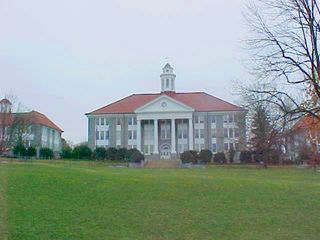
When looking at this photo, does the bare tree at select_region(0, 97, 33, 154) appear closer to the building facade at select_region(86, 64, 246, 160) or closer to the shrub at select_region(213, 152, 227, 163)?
the building facade at select_region(86, 64, 246, 160)

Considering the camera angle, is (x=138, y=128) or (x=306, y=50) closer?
(x=306, y=50)

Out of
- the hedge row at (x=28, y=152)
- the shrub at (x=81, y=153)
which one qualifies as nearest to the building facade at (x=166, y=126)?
the shrub at (x=81, y=153)

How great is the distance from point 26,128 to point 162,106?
22.3 metres

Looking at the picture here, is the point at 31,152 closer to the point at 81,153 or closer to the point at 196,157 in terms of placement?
Answer: the point at 81,153

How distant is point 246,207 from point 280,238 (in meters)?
4.33

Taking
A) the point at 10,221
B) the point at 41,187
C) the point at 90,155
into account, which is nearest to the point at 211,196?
the point at 41,187

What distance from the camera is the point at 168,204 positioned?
16375 mm

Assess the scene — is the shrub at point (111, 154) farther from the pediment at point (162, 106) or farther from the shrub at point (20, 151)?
the shrub at point (20, 151)

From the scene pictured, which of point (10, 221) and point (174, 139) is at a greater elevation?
point (174, 139)

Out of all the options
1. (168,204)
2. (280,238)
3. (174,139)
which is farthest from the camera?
(174,139)

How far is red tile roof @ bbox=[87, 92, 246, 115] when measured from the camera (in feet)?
268

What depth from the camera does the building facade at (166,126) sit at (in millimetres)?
80375

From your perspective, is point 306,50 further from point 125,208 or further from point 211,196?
point 125,208

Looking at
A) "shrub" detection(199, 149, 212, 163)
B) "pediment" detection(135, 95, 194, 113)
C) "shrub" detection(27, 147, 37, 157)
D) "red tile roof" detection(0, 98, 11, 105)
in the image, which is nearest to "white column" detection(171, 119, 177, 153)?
"pediment" detection(135, 95, 194, 113)
